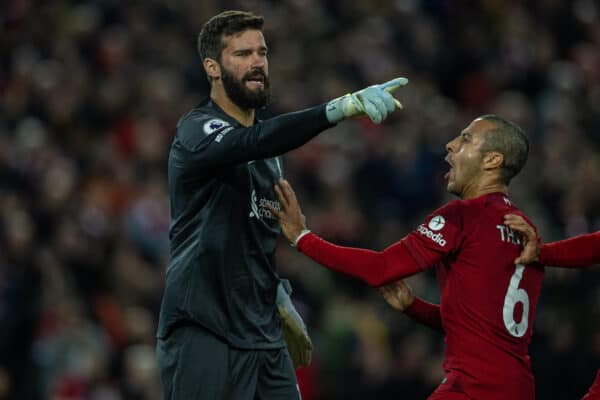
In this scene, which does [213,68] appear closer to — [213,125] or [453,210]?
[213,125]

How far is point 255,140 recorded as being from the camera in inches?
200

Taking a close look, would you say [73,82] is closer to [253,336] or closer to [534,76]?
[534,76]

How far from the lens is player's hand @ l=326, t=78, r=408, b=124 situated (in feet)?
16.4

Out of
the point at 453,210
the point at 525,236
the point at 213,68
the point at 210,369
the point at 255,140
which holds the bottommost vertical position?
the point at 210,369

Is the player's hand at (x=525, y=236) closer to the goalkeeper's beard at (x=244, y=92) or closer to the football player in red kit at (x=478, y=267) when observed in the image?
the football player in red kit at (x=478, y=267)

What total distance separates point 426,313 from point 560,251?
0.67m

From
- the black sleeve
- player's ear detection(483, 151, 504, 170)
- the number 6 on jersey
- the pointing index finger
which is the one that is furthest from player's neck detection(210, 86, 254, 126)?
the number 6 on jersey

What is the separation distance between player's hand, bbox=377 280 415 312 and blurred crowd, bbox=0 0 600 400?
9.45 ft

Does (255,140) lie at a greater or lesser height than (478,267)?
greater

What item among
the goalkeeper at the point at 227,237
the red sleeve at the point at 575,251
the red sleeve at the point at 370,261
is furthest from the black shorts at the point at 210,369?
the red sleeve at the point at 575,251

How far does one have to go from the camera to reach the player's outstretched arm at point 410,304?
5715mm

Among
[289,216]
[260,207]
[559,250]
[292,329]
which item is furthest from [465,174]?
[292,329]

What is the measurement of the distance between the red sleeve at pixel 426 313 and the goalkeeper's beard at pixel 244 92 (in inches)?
43.9

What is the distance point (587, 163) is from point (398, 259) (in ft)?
18.2
